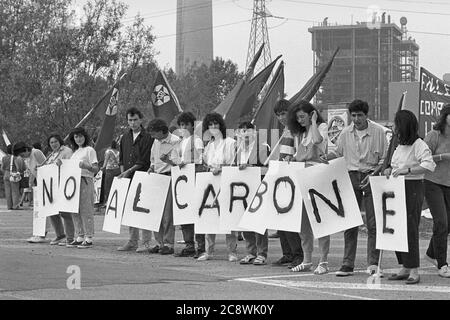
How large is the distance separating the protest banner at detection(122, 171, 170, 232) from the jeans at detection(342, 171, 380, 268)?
373 cm

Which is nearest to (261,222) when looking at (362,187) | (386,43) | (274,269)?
(274,269)

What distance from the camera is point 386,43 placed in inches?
7539

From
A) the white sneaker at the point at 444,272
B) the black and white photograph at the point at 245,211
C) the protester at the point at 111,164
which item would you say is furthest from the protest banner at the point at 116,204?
the protester at the point at 111,164

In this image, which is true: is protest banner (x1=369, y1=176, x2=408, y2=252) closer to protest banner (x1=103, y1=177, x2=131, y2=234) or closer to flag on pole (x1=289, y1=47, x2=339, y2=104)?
protest banner (x1=103, y1=177, x2=131, y2=234)

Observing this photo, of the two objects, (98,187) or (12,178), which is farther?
(12,178)

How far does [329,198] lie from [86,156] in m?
5.09

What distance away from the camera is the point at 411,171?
37.9ft

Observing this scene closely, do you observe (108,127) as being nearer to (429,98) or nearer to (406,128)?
(429,98)

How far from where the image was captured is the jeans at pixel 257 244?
14.0 m

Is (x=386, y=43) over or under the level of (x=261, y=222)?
over

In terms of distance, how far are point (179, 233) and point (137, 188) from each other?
4.32m

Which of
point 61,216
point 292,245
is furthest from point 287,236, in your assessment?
point 61,216

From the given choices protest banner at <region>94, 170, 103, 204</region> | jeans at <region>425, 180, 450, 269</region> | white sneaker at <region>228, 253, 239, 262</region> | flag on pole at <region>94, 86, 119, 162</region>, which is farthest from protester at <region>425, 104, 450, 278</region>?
protest banner at <region>94, 170, 103, 204</region>
